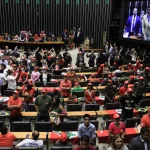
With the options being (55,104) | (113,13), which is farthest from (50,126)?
(113,13)

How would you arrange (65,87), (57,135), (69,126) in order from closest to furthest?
1. (57,135)
2. (69,126)
3. (65,87)

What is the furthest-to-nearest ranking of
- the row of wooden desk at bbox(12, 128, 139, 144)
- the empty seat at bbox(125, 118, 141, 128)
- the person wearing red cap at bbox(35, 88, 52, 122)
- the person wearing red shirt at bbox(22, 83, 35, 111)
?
the person wearing red shirt at bbox(22, 83, 35, 111), the person wearing red cap at bbox(35, 88, 52, 122), the empty seat at bbox(125, 118, 141, 128), the row of wooden desk at bbox(12, 128, 139, 144)

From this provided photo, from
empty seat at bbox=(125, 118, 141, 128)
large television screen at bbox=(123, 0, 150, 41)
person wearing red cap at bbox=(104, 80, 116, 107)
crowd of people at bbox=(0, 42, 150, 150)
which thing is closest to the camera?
crowd of people at bbox=(0, 42, 150, 150)

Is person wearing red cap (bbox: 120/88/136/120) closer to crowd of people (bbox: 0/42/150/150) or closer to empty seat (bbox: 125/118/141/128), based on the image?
crowd of people (bbox: 0/42/150/150)

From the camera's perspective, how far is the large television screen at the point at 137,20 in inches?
738

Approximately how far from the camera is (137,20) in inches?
779

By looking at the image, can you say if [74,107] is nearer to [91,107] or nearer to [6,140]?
[91,107]

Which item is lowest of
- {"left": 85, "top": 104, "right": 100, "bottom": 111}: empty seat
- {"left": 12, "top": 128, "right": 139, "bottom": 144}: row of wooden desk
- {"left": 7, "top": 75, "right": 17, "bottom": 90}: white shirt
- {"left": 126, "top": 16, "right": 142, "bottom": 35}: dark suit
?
{"left": 12, "top": 128, "right": 139, "bottom": 144}: row of wooden desk

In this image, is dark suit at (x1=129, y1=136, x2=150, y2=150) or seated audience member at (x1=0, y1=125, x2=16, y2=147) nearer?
dark suit at (x1=129, y1=136, x2=150, y2=150)

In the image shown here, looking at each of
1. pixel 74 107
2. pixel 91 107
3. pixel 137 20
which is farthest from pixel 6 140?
pixel 137 20

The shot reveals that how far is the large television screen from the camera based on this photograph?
18734 millimetres

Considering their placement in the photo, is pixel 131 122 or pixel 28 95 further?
pixel 28 95

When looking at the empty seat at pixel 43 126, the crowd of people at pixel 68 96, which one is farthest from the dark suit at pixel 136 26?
the empty seat at pixel 43 126

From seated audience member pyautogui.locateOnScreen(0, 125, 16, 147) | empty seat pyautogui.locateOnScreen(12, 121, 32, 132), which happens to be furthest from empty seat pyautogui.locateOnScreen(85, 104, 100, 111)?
seated audience member pyautogui.locateOnScreen(0, 125, 16, 147)
